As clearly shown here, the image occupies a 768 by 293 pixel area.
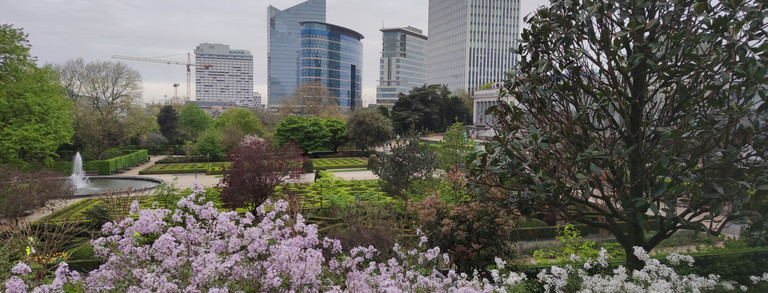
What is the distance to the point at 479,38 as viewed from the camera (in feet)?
327

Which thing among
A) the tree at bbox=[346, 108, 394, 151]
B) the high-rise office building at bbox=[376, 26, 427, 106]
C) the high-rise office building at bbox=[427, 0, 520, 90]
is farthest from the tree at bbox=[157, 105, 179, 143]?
the high-rise office building at bbox=[376, 26, 427, 106]

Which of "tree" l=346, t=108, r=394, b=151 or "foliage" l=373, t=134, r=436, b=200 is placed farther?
"tree" l=346, t=108, r=394, b=151

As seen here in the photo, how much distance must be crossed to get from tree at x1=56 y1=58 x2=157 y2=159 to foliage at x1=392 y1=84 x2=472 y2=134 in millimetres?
23909

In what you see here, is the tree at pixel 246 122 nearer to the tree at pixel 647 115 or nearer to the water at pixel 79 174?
the water at pixel 79 174

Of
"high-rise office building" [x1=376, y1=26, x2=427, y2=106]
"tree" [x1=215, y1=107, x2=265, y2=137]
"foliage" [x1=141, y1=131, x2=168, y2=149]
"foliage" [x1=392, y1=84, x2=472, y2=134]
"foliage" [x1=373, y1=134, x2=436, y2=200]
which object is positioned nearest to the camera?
"foliage" [x1=373, y1=134, x2=436, y2=200]

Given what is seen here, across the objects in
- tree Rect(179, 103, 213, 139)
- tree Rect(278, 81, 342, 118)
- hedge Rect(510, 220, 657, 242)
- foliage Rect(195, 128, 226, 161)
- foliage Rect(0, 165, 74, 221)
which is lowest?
hedge Rect(510, 220, 657, 242)

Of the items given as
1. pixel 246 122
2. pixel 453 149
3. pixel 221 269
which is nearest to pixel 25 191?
pixel 221 269

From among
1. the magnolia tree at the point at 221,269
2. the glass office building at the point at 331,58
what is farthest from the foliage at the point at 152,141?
the glass office building at the point at 331,58

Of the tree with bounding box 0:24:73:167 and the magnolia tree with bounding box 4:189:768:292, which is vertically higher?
the tree with bounding box 0:24:73:167

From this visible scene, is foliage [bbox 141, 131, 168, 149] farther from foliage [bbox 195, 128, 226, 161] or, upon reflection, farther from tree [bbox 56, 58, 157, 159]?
foliage [bbox 195, 128, 226, 161]

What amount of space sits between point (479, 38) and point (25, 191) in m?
96.5

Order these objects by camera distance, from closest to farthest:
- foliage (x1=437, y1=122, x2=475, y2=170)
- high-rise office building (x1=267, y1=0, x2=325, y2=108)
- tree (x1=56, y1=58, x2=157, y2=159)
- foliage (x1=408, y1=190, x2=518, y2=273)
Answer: foliage (x1=408, y1=190, x2=518, y2=273) < foliage (x1=437, y1=122, x2=475, y2=170) < tree (x1=56, y1=58, x2=157, y2=159) < high-rise office building (x1=267, y1=0, x2=325, y2=108)

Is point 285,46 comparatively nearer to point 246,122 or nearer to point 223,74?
point 223,74

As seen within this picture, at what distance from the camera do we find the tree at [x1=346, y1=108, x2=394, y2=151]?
112ft
